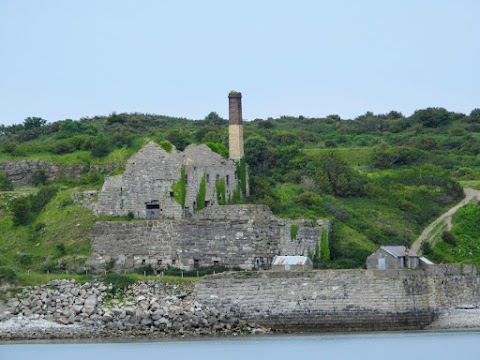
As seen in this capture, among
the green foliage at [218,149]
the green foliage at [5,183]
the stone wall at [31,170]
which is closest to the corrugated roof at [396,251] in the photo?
the green foliage at [218,149]

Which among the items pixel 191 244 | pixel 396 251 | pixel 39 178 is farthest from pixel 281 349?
pixel 39 178

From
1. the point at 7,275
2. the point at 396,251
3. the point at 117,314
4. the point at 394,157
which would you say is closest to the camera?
the point at 117,314

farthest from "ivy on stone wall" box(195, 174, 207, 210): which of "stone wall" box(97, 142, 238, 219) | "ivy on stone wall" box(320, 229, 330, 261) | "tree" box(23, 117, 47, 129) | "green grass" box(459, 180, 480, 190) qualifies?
"tree" box(23, 117, 47, 129)

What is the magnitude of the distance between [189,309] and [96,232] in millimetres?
8853

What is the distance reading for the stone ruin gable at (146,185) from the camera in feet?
239

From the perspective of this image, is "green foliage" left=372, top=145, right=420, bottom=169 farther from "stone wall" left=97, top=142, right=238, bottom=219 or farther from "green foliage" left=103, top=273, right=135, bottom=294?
"green foliage" left=103, top=273, right=135, bottom=294

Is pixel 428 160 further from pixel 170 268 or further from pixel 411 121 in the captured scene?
pixel 170 268

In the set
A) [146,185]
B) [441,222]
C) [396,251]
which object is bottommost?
[396,251]

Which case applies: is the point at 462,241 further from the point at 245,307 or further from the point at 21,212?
the point at 21,212

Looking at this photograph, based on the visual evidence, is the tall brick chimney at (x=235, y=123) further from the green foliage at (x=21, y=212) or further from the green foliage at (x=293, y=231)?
the green foliage at (x=21, y=212)

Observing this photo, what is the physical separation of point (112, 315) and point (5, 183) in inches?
839

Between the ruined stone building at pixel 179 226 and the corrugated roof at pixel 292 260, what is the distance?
228 cm

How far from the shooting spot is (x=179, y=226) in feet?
233

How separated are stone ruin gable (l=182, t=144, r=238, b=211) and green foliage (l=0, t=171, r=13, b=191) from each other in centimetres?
1149
